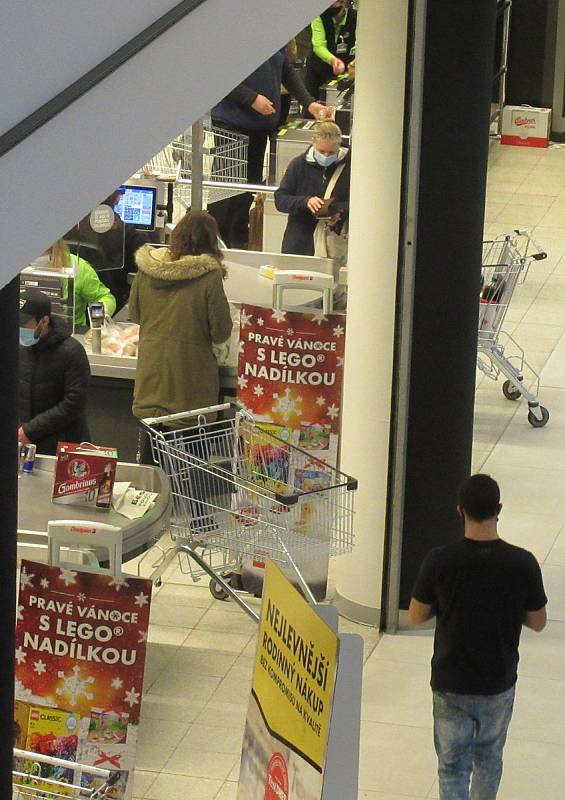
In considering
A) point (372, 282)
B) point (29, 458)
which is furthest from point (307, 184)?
point (29, 458)

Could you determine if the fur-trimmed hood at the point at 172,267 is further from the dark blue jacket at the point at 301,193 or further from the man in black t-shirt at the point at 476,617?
the man in black t-shirt at the point at 476,617

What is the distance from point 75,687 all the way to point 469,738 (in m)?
1.49

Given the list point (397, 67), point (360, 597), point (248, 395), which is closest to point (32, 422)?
point (248, 395)

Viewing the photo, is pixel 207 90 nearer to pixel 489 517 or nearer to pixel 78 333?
pixel 489 517

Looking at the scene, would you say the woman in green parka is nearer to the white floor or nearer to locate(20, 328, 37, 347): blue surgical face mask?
locate(20, 328, 37, 347): blue surgical face mask

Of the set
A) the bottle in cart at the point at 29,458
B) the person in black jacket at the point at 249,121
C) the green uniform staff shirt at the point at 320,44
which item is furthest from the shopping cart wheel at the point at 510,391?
the green uniform staff shirt at the point at 320,44

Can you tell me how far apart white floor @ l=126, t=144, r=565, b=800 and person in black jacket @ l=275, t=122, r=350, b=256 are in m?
1.84

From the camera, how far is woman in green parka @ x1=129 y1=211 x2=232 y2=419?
8.12 m

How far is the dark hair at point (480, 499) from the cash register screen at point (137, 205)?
5165mm

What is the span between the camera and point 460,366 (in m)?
7.26

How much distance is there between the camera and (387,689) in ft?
23.1

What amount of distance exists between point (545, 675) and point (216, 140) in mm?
6412

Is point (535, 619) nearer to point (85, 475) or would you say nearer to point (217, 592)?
point (85, 475)

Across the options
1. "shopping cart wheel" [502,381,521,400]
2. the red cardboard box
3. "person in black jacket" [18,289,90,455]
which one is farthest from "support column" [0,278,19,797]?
the red cardboard box
